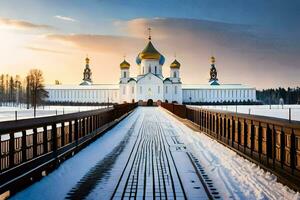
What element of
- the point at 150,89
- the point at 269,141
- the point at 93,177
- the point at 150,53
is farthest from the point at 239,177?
the point at 150,53

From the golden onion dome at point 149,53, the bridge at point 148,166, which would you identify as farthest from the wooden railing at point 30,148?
the golden onion dome at point 149,53

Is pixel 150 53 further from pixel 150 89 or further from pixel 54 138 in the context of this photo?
pixel 54 138

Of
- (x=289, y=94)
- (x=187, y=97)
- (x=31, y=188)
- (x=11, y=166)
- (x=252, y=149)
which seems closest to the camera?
(x=11, y=166)

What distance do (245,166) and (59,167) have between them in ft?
17.4

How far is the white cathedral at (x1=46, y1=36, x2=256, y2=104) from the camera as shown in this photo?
116m

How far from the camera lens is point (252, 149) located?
486 inches

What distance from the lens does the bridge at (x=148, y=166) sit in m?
8.48

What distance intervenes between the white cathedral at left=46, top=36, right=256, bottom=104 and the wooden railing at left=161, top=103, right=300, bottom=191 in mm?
98429

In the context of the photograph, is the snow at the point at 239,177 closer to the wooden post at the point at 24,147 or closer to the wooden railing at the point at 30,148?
the wooden railing at the point at 30,148

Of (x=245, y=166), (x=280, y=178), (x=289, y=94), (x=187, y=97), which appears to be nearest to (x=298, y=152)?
(x=280, y=178)

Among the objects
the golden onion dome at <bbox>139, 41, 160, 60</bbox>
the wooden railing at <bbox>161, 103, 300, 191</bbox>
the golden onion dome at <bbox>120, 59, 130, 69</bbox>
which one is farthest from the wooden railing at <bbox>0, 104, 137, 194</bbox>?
the golden onion dome at <bbox>120, 59, 130, 69</bbox>

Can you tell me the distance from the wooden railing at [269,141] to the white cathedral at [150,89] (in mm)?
98429

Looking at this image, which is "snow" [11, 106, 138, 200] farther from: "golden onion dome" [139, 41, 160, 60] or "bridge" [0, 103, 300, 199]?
"golden onion dome" [139, 41, 160, 60]

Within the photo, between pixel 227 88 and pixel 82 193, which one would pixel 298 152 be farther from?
pixel 227 88
